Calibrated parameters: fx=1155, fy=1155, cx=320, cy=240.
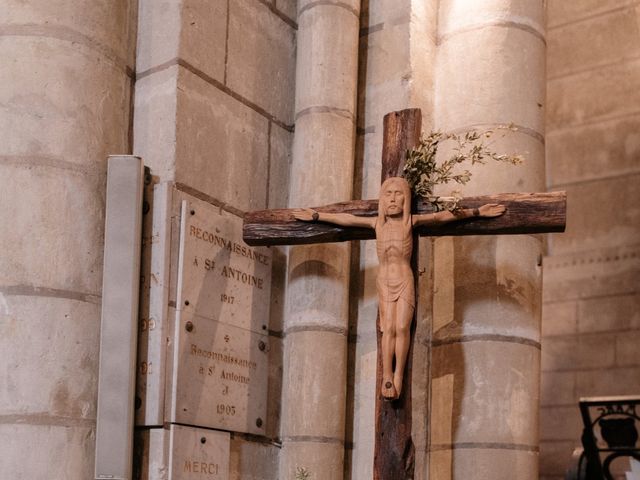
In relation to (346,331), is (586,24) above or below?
above

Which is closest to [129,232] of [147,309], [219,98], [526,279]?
[147,309]

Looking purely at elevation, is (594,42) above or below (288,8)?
above

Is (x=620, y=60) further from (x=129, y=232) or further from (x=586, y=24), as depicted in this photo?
(x=129, y=232)

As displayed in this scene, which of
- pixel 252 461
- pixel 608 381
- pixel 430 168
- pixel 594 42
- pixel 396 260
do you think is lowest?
pixel 252 461

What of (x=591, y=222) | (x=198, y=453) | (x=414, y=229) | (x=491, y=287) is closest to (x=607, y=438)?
(x=491, y=287)

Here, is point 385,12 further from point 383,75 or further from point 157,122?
point 157,122

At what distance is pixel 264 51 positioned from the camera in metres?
4.52

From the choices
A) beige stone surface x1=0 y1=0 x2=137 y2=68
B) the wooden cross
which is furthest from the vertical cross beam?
beige stone surface x1=0 y1=0 x2=137 y2=68

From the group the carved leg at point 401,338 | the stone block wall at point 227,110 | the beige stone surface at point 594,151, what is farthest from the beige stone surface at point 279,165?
the beige stone surface at point 594,151

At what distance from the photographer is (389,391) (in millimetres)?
3635

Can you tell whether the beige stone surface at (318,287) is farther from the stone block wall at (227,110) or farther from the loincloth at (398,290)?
the loincloth at (398,290)

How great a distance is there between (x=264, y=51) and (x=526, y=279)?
1.34m

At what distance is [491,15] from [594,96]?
2.82 metres

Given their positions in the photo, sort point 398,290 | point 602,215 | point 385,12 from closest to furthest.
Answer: point 398,290, point 385,12, point 602,215
